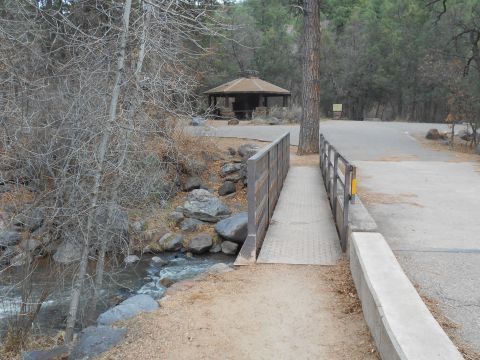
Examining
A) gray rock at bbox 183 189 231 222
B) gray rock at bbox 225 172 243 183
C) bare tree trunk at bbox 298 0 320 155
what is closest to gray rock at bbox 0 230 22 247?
gray rock at bbox 183 189 231 222

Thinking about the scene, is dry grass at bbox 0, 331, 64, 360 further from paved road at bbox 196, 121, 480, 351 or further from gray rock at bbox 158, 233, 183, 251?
gray rock at bbox 158, 233, 183, 251

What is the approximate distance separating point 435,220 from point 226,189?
942 cm

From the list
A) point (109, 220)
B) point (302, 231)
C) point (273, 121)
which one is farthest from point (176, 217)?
point (273, 121)

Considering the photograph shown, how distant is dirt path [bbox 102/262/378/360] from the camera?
406 cm

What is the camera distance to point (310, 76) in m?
17.8

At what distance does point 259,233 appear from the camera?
688cm

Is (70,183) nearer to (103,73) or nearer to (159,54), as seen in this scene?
(103,73)

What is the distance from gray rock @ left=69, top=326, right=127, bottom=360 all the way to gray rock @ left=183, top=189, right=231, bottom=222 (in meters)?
9.45

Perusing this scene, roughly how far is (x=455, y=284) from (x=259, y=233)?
272 cm

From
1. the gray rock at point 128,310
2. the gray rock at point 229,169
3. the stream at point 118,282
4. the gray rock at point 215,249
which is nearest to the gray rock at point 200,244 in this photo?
the gray rock at point 215,249

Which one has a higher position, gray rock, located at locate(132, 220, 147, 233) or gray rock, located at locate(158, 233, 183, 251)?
gray rock, located at locate(132, 220, 147, 233)

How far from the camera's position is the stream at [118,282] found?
6804 millimetres

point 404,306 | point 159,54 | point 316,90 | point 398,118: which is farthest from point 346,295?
point 398,118

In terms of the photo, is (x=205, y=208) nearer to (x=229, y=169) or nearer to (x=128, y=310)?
(x=229, y=169)
